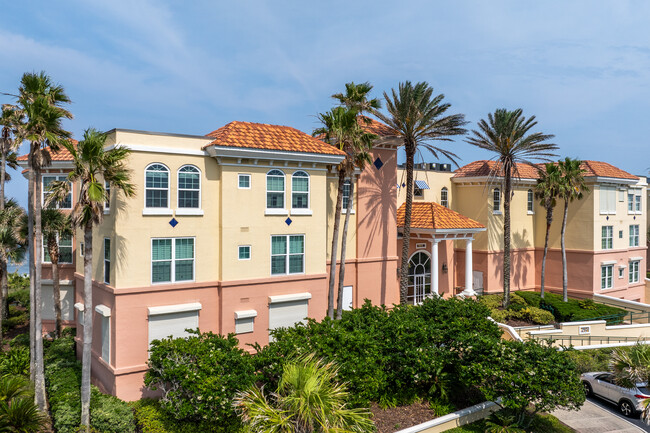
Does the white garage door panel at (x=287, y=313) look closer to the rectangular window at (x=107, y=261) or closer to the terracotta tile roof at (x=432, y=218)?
the rectangular window at (x=107, y=261)

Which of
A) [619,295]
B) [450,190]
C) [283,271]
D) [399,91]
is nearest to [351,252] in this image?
[283,271]

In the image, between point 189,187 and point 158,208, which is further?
point 189,187

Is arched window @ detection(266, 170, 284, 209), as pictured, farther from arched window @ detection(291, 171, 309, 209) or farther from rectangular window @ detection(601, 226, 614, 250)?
rectangular window @ detection(601, 226, 614, 250)

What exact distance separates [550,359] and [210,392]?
11633mm

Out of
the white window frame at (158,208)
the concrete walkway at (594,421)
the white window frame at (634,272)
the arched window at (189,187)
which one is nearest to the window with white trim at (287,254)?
the arched window at (189,187)

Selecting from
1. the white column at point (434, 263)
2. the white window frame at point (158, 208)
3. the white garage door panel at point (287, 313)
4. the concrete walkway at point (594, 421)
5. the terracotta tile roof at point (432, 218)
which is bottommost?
the concrete walkway at point (594, 421)

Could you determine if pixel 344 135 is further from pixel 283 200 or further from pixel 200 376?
pixel 200 376

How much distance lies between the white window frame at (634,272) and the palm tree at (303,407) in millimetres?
35797

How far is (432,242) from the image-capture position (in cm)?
3020

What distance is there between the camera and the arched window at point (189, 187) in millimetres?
19062

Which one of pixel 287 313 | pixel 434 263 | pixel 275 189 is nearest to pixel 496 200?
pixel 434 263

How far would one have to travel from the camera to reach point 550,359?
15.8m

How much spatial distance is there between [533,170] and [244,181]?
29.1 m

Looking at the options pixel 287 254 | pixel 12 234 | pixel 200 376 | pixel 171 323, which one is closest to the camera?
pixel 200 376
